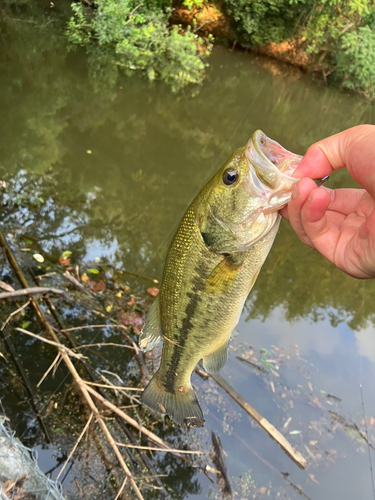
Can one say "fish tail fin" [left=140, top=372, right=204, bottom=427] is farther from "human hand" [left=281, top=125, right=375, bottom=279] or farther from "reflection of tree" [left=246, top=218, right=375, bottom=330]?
"reflection of tree" [left=246, top=218, right=375, bottom=330]

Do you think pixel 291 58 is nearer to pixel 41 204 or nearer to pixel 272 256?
pixel 272 256

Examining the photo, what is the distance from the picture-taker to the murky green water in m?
3.44

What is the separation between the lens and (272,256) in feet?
19.6

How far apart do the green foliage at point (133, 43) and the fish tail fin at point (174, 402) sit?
33.1 ft

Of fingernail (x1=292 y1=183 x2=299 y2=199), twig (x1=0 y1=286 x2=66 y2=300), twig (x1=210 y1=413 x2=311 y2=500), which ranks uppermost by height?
fingernail (x1=292 y1=183 x2=299 y2=199)

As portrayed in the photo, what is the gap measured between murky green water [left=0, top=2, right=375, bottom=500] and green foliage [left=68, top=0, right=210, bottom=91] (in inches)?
53.8

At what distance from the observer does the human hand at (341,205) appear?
1381mm

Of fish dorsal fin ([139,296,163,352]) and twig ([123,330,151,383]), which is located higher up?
fish dorsal fin ([139,296,163,352])

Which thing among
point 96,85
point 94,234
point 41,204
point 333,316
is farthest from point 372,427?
point 96,85

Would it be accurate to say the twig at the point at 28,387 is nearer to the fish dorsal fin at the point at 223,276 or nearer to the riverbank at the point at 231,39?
the fish dorsal fin at the point at 223,276

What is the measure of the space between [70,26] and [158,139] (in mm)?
7047

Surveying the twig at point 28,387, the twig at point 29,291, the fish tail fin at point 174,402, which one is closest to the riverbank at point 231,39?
the twig at point 29,291

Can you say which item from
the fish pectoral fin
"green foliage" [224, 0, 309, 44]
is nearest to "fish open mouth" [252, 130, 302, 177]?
the fish pectoral fin

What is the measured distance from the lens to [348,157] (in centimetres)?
144
